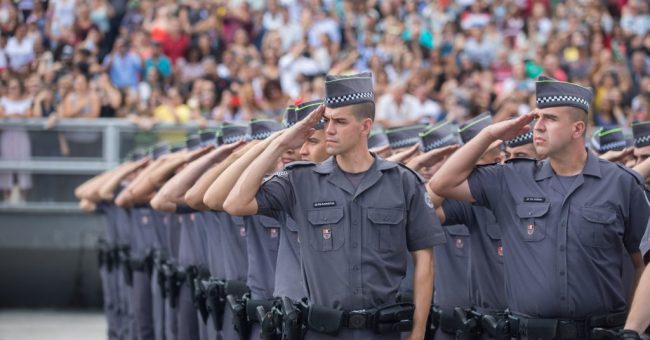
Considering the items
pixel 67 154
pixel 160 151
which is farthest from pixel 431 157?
pixel 67 154

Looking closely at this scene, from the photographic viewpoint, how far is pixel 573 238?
6.99 meters

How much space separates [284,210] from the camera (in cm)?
732

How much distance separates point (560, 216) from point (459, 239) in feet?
5.95

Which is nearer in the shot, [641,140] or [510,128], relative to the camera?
[510,128]

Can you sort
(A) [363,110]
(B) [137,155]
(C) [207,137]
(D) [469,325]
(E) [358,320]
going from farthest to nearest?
(B) [137,155], (C) [207,137], (D) [469,325], (A) [363,110], (E) [358,320]

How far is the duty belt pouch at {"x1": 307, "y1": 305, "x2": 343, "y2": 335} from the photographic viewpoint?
697 centimetres

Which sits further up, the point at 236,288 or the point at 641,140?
the point at 641,140

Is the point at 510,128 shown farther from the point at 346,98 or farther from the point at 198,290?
the point at 198,290

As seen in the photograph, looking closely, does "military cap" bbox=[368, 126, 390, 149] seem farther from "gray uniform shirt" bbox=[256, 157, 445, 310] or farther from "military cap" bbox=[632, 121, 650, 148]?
"gray uniform shirt" bbox=[256, 157, 445, 310]

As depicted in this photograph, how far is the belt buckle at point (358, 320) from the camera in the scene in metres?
6.95

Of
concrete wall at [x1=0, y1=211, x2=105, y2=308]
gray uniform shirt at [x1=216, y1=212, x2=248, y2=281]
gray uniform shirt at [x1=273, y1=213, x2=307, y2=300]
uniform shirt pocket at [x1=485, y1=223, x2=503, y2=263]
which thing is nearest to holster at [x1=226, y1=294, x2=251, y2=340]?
gray uniform shirt at [x1=216, y1=212, x2=248, y2=281]

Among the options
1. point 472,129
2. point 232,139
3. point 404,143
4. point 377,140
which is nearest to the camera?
point 472,129

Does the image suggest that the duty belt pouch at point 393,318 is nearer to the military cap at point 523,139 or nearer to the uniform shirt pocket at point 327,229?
the uniform shirt pocket at point 327,229

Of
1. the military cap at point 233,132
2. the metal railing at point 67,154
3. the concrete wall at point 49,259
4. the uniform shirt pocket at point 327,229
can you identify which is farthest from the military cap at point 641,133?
the concrete wall at point 49,259
